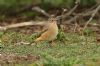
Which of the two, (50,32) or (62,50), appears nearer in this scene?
Answer: (62,50)

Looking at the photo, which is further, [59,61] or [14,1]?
[14,1]

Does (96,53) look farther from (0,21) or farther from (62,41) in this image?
(0,21)

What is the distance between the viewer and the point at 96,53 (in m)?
9.18

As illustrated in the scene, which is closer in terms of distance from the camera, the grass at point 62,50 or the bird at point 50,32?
the grass at point 62,50

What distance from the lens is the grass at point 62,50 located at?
805 centimetres

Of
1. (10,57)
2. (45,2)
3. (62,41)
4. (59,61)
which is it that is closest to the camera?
(59,61)

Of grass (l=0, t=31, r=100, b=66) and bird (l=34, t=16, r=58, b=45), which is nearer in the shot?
grass (l=0, t=31, r=100, b=66)

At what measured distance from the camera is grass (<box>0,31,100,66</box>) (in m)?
8.05

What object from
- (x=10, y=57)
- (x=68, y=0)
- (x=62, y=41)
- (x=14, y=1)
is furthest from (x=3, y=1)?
(x=10, y=57)

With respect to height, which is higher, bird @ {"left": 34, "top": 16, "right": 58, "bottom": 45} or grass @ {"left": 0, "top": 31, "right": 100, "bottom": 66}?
bird @ {"left": 34, "top": 16, "right": 58, "bottom": 45}

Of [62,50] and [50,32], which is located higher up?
[50,32]

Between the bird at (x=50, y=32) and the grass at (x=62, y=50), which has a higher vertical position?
the bird at (x=50, y=32)

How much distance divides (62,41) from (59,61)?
8.96 ft

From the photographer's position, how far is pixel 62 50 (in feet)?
31.1
